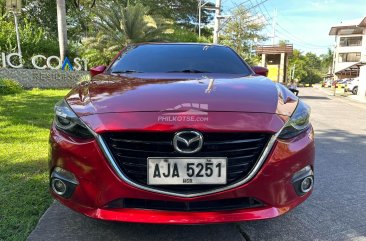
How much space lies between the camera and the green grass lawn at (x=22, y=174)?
9.32 ft

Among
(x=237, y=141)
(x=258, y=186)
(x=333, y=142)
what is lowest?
(x=333, y=142)

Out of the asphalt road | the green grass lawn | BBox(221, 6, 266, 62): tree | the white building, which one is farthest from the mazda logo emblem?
the white building

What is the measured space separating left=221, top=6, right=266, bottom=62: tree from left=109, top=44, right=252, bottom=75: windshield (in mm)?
39276

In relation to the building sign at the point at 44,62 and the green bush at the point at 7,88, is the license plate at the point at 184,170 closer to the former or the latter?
the green bush at the point at 7,88

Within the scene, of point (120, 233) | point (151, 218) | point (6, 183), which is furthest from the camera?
point (6, 183)

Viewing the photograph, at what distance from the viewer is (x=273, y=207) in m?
2.33

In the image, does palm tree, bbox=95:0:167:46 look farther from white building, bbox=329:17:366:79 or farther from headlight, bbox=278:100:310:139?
white building, bbox=329:17:366:79

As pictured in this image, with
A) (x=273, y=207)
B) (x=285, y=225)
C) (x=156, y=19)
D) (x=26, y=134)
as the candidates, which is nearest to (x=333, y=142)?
(x=285, y=225)

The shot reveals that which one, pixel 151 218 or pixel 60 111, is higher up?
pixel 60 111

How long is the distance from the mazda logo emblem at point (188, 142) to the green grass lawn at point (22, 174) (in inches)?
52.1

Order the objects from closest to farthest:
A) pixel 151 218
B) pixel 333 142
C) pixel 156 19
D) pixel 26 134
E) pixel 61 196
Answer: pixel 151 218 → pixel 61 196 → pixel 26 134 → pixel 333 142 → pixel 156 19

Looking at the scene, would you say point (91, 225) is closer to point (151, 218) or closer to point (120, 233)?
point (120, 233)

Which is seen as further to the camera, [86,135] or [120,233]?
[120,233]

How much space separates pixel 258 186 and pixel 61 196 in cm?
123
